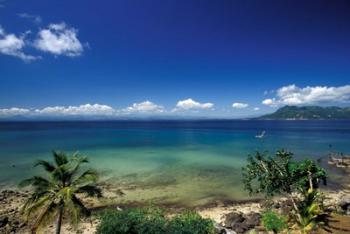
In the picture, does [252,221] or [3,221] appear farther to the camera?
[3,221]

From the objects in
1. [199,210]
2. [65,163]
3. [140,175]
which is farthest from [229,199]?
[65,163]

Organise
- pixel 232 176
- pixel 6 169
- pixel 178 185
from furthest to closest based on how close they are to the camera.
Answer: pixel 6 169 < pixel 232 176 < pixel 178 185

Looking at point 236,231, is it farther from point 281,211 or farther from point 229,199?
point 229,199

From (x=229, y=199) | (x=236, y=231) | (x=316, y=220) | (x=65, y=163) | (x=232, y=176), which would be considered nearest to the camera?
(x=65, y=163)

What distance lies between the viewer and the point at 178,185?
138 ft

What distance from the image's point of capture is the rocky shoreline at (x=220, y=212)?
82.5 ft

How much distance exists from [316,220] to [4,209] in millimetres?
33255

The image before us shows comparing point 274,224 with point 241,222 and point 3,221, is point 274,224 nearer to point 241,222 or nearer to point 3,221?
point 241,222

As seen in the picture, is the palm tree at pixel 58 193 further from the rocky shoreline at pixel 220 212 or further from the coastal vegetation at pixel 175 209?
the rocky shoreline at pixel 220 212

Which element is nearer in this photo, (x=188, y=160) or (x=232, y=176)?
(x=232, y=176)

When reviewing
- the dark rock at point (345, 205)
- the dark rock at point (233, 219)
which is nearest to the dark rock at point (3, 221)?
the dark rock at point (233, 219)

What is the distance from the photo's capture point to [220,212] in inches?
1197

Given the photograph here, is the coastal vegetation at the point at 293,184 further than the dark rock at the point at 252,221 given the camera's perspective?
No

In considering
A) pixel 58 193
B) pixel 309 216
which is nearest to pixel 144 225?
pixel 58 193
